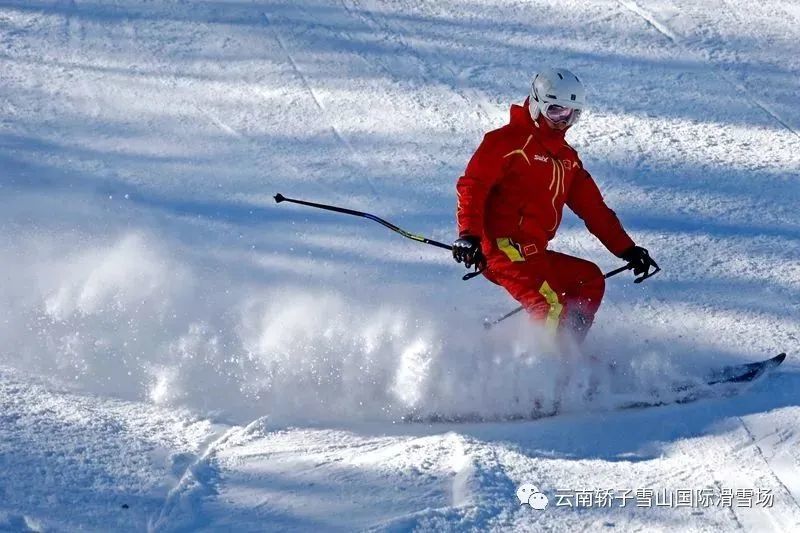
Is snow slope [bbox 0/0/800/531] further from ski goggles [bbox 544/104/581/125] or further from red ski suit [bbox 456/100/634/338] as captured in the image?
ski goggles [bbox 544/104/581/125]

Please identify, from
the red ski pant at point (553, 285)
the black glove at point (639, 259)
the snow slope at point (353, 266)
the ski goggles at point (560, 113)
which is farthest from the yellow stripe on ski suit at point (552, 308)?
the ski goggles at point (560, 113)

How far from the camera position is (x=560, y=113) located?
6367 mm

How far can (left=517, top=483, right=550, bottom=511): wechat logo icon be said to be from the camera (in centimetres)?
506

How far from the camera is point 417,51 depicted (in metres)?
11.6

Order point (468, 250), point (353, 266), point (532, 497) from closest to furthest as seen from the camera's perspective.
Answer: point (532, 497), point (468, 250), point (353, 266)

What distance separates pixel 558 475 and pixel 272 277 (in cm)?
384

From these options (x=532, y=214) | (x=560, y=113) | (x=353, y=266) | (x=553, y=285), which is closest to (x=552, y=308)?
(x=553, y=285)

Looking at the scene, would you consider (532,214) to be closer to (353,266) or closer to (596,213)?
(596,213)

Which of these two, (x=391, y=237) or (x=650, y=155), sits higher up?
(x=650, y=155)

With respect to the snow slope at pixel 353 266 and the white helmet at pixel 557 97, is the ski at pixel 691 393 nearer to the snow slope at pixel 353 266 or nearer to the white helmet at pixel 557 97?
the snow slope at pixel 353 266

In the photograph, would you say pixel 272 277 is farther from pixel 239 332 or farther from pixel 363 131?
pixel 363 131

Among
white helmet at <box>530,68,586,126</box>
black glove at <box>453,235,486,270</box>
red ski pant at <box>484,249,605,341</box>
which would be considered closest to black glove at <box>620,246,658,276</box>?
red ski pant at <box>484,249,605,341</box>

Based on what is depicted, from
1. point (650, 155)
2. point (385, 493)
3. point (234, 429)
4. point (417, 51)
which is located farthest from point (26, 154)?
point (385, 493)

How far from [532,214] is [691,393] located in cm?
148
